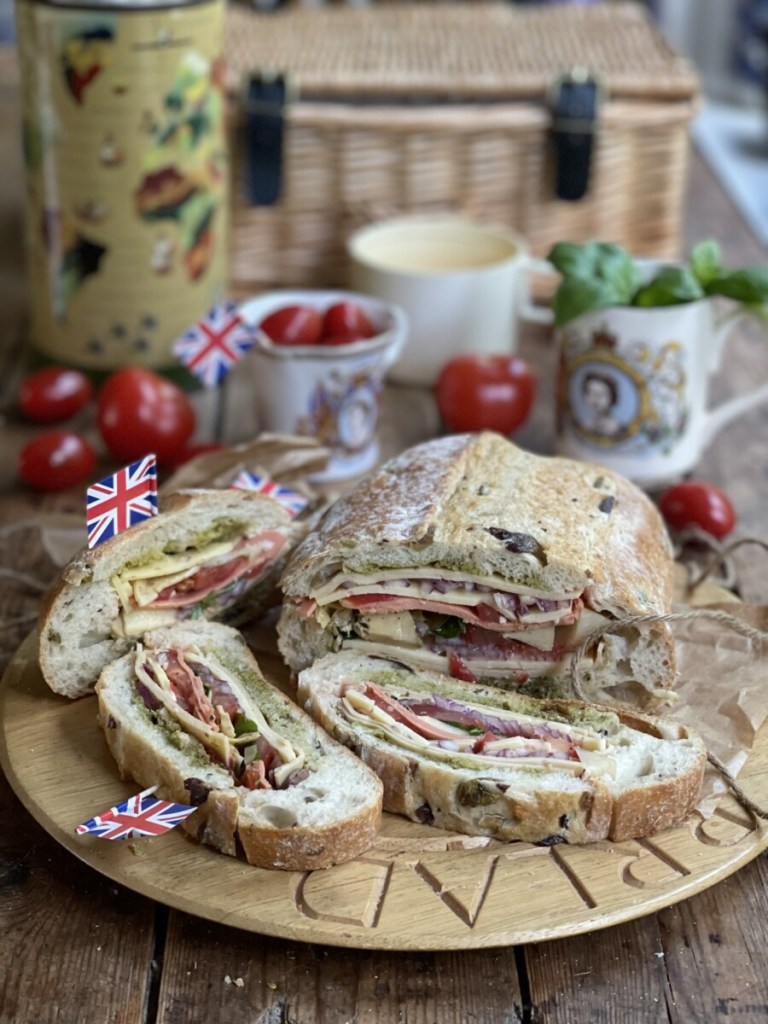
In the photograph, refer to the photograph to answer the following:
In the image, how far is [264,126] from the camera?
150 inches

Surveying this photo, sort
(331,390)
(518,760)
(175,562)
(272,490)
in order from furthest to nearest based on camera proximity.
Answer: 1. (331,390)
2. (272,490)
3. (175,562)
4. (518,760)

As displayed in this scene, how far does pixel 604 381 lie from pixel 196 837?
1609 millimetres

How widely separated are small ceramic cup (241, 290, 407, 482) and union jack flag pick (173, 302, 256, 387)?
68 millimetres

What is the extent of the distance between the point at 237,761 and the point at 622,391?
148 centimetres

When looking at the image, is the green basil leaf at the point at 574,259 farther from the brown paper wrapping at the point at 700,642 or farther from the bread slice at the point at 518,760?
the bread slice at the point at 518,760

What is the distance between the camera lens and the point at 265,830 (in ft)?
6.19

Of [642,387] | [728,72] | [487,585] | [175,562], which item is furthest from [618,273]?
[728,72]

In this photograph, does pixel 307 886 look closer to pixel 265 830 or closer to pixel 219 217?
→ pixel 265 830

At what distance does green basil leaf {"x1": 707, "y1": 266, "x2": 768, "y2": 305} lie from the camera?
299 centimetres

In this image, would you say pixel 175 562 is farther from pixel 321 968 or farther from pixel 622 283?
pixel 622 283

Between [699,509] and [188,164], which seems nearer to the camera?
[699,509]

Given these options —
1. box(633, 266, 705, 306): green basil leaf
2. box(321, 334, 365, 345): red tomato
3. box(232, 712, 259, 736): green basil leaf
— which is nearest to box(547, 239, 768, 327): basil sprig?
box(633, 266, 705, 306): green basil leaf

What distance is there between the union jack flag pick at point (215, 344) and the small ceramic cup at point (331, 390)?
0.07m

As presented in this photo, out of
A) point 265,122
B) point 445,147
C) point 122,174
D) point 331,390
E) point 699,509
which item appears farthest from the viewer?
point 445,147
